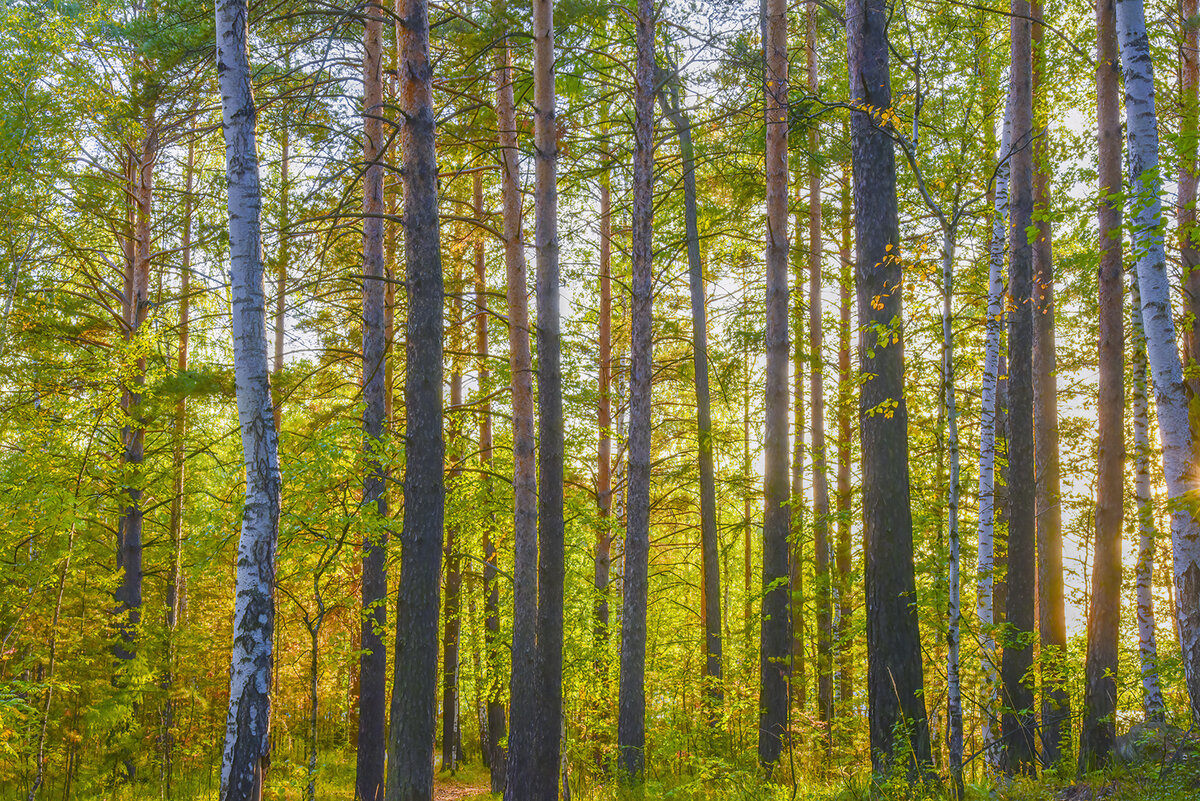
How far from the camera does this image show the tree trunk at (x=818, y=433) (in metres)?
12.8

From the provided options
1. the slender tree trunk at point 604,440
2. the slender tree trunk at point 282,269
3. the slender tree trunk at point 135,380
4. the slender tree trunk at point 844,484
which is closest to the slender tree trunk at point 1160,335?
the slender tree trunk at point 844,484

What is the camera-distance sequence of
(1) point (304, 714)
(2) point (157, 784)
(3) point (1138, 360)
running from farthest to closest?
(1) point (304, 714) → (2) point (157, 784) → (3) point (1138, 360)

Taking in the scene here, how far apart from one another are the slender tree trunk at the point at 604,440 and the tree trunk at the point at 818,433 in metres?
3.82

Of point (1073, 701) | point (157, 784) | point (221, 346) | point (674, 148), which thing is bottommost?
point (157, 784)

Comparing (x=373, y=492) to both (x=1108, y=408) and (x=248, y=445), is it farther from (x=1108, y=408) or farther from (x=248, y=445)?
(x=1108, y=408)

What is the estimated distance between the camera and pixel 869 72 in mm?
6984

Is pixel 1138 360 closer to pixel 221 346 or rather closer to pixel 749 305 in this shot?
pixel 749 305

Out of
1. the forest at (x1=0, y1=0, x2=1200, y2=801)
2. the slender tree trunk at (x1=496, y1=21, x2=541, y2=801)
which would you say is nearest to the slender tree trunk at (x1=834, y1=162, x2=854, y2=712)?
the forest at (x1=0, y1=0, x2=1200, y2=801)

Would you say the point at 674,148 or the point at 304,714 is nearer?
the point at 674,148

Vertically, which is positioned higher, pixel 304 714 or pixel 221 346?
pixel 221 346

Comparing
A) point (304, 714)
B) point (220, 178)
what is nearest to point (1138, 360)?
point (220, 178)

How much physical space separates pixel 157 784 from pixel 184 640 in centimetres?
249

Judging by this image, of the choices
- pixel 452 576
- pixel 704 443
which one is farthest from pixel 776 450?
pixel 452 576

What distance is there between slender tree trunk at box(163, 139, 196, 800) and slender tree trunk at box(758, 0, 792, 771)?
868 cm
